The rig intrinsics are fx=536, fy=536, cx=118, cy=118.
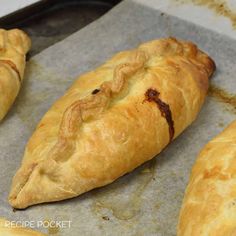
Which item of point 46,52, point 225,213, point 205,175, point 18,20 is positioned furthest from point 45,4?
point 225,213

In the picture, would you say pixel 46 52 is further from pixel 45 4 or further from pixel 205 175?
pixel 205 175

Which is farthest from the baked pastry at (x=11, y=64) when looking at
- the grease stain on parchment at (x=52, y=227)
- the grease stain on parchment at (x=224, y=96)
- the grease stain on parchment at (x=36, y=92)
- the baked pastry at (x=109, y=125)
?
the grease stain on parchment at (x=224, y=96)

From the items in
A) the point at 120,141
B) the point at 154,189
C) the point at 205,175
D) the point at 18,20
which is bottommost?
the point at 18,20

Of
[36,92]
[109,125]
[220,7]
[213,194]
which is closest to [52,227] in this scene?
[109,125]

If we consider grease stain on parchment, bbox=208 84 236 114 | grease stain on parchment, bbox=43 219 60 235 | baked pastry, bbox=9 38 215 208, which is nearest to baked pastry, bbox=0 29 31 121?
baked pastry, bbox=9 38 215 208

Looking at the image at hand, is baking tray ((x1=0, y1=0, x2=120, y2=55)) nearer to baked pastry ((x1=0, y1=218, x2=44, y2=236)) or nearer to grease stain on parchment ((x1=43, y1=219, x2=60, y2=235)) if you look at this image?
grease stain on parchment ((x1=43, y1=219, x2=60, y2=235))

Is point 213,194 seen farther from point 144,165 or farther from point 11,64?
point 11,64

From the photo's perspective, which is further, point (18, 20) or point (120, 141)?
point (18, 20)
